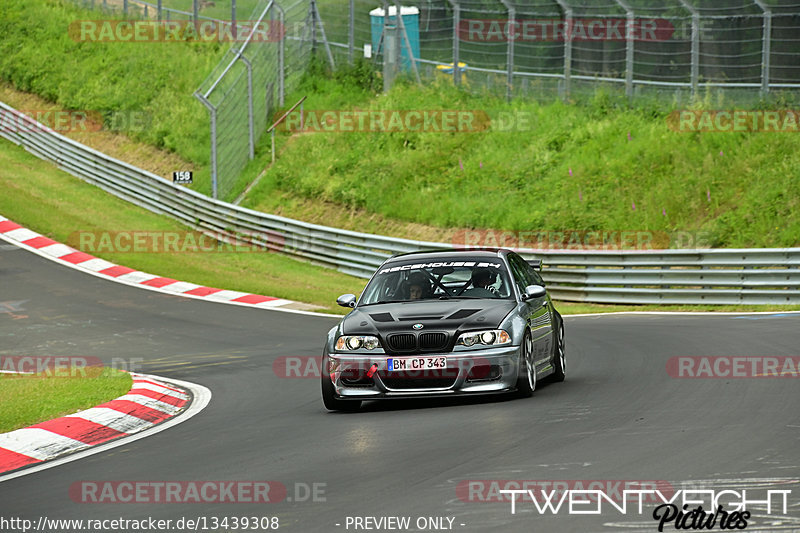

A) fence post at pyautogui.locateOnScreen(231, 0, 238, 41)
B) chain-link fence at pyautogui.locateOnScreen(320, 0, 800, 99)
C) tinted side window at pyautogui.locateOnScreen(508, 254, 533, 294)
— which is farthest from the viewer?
fence post at pyautogui.locateOnScreen(231, 0, 238, 41)

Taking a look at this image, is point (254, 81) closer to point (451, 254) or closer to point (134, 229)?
point (134, 229)

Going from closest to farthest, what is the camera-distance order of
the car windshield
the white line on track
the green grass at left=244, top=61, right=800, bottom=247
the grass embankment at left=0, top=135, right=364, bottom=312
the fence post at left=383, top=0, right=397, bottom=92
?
the white line on track → the car windshield → the green grass at left=244, top=61, right=800, bottom=247 → the grass embankment at left=0, top=135, right=364, bottom=312 → the fence post at left=383, top=0, right=397, bottom=92

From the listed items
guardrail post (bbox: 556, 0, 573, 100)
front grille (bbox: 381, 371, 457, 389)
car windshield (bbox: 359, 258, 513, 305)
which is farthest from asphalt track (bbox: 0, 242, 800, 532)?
guardrail post (bbox: 556, 0, 573, 100)

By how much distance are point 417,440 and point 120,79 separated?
37.2 meters

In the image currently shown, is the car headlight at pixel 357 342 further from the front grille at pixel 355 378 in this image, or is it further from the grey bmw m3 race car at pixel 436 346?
the front grille at pixel 355 378

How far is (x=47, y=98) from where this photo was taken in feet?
141

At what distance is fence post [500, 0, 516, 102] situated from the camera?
29.8 meters

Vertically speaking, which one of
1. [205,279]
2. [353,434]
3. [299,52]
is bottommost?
[205,279]

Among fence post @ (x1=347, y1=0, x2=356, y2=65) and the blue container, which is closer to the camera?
the blue container

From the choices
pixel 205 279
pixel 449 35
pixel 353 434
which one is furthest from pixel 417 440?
pixel 449 35

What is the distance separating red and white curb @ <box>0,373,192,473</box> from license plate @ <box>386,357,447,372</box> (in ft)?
7.35

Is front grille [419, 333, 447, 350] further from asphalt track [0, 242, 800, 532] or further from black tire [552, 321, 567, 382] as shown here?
black tire [552, 321, 567, 382]

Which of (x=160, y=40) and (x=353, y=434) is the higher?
(x=160, y=40)

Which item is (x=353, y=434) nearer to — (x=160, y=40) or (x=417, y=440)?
(x=417, y=440)
